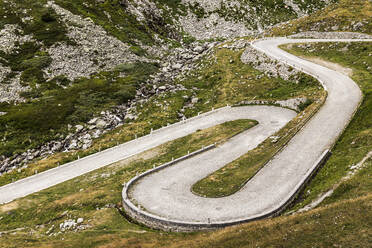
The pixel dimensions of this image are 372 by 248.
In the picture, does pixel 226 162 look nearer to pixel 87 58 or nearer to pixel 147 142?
pixel 147 142

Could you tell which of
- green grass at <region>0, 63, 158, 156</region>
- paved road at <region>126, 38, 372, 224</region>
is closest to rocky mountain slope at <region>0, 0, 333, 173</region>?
green grass at <region>0, 63, 158, 156</region>

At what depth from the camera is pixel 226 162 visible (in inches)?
1465

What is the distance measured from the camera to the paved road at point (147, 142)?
137ft

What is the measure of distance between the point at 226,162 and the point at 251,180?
608cm

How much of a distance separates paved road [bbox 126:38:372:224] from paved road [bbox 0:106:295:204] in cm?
604

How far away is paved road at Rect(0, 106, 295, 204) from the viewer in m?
41.7

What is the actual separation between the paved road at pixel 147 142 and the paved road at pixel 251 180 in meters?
6.04

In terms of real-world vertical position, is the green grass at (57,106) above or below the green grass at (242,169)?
above

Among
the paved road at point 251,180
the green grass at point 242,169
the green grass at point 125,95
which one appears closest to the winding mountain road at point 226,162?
the paved road at point 251,180

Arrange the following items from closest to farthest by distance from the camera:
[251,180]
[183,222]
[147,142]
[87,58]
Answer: [183,222] → [251,180] → [147,142] → [87,58]

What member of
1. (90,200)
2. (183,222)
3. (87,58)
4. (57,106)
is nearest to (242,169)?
(183,222)

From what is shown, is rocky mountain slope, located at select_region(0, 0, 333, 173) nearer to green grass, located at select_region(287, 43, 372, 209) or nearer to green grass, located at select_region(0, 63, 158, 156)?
green grass, located at select_region(0, 63, 158, 156)

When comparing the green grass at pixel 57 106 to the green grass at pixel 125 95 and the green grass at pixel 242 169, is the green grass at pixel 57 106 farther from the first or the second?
the green grass at pixel 242 169

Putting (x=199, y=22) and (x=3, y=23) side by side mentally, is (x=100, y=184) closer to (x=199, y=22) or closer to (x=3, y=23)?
(x=3, y=23)
